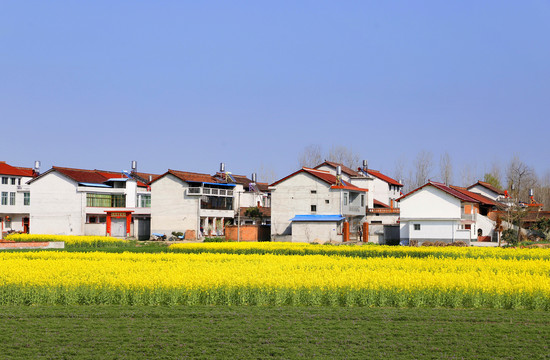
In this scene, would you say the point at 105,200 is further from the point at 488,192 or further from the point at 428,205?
the point at 488,192

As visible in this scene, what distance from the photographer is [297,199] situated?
63562 millimetres

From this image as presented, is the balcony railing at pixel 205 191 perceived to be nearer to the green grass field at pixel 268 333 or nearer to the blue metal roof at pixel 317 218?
the blue metal roof at pixel 317 218

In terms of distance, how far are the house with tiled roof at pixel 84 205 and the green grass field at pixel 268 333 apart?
1986 inches

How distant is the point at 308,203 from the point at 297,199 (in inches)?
47.2

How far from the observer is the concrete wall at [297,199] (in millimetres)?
62469

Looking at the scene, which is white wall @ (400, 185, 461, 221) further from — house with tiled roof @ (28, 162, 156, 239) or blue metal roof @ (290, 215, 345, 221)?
house with tiled roof @ (28, 162, 156, 239)

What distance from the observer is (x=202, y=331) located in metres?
15.5

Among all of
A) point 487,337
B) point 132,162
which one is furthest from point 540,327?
point 132,162

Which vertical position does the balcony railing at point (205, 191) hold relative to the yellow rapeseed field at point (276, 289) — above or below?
above

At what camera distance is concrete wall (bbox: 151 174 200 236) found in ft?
222

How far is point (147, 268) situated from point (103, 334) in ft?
39.0

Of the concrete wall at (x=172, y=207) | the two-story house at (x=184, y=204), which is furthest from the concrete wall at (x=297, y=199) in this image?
the concrete wall at (x=172, y=207)

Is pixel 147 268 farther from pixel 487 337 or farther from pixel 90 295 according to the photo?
pixel 487 337

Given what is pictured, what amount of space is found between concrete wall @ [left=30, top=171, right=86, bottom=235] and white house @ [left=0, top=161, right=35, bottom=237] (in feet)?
18.3
